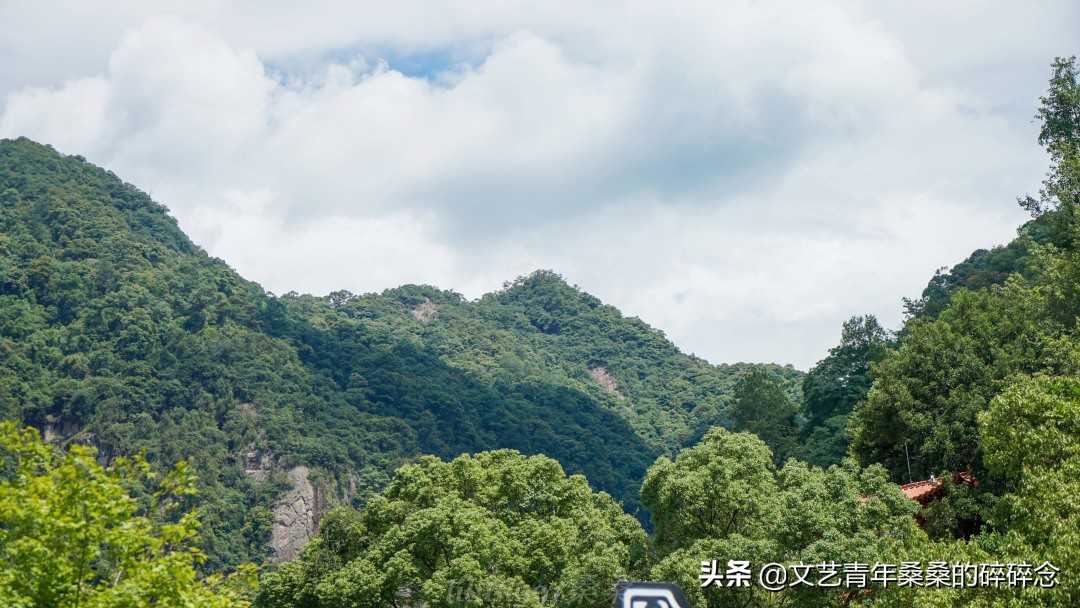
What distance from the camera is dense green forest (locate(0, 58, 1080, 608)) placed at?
18594 mm

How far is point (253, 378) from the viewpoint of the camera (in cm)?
10325

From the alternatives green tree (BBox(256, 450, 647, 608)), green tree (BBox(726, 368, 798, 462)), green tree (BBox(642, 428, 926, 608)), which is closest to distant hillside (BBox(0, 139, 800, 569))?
green tree (BBox(726, 368, 798, 462))

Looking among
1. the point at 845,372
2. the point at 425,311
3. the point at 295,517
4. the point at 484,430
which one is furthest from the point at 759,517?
the point at 425,311

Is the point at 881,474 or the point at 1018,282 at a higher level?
the point at 1018,282

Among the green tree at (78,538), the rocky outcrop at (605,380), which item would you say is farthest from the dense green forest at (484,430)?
the rocky outcrop at (605,380)

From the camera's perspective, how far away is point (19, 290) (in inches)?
4336

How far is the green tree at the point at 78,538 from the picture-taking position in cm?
1230

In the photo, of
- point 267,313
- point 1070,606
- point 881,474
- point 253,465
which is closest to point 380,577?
point 881,474

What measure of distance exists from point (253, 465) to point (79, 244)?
43607 millimetres

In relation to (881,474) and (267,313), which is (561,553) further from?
(267,313)

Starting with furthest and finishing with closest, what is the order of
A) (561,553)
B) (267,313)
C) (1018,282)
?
1. (267,313)
2. (1018,282)
3. (561,553)

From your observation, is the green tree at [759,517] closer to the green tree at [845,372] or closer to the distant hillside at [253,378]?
the green tree at [845,372]

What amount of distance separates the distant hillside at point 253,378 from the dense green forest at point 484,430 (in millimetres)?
357

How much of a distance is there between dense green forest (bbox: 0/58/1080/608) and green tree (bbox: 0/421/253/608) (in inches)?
1.8
